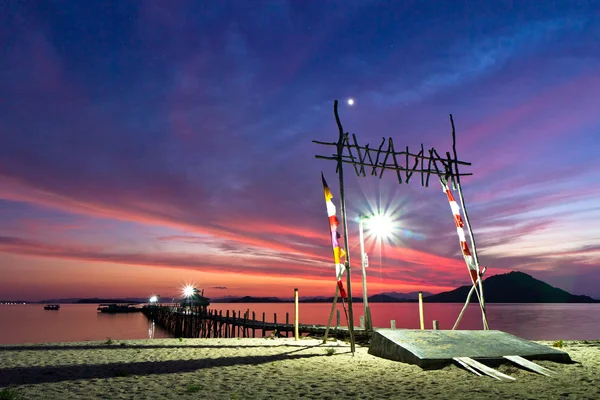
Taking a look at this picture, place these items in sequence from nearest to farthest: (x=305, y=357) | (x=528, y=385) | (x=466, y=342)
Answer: (x=528, y=385), (x=466, y=342), (x=305, y=357)

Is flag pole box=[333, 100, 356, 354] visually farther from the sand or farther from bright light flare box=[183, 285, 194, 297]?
bright light flare box=[183, 285, 194, 297]

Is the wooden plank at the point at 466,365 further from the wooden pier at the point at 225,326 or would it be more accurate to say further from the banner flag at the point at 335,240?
the wooden pier at the point at 225,326

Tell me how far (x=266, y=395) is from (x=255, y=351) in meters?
7.30

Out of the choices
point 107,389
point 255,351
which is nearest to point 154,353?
point 255,351

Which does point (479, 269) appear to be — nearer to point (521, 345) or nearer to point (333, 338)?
point (521, 345)

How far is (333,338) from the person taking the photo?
20875 millimetres

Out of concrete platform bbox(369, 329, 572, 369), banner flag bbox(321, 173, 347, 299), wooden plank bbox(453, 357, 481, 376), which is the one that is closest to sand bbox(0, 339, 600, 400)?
wooden plank bbox(453, 357, 481, 376)

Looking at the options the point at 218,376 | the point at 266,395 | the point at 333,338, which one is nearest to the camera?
the point at 266,395

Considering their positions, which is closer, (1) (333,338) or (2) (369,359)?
(2) (369,359)

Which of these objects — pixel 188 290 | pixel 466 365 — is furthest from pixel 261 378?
pixel 188 290

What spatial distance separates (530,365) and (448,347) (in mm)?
2001

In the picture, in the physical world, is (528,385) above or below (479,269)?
below

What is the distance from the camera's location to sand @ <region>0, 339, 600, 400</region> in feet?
26.2

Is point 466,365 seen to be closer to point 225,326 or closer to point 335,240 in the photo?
point 335,240
